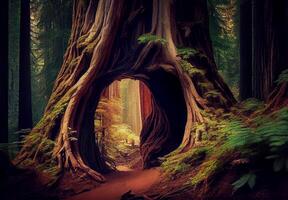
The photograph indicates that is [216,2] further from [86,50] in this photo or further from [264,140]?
[264,140]

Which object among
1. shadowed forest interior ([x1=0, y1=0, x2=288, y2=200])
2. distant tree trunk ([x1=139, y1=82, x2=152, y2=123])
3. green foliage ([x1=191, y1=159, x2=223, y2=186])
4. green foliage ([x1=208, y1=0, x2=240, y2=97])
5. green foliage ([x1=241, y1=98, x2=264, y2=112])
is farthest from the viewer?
green foliage ([x1=208, y1=0, x2=240, y2=97])

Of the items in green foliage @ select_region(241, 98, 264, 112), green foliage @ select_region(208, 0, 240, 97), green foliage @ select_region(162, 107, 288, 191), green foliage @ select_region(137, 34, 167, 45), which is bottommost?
green foliage @ select_region(162, 107, 288, 191)

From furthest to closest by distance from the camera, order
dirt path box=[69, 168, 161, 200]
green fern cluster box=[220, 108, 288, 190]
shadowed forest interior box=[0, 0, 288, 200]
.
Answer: dirt path box=[69, 168, 161, 200] → shadowed forest interior box=[0, 0, 288, 200] → green fern cluster box=[220, 108, 288, 190]

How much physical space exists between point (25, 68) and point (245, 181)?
40.6 ft

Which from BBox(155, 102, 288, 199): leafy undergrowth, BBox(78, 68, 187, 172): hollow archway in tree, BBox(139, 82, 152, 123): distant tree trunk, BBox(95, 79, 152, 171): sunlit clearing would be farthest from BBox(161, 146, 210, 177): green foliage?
BBox(139, 82, 152, 123): distant tree trunk

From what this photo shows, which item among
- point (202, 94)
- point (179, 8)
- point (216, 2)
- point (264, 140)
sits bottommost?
point (264, 140)

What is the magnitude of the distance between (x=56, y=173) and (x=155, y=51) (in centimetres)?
462

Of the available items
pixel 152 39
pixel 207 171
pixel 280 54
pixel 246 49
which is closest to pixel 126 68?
pixel 152 39

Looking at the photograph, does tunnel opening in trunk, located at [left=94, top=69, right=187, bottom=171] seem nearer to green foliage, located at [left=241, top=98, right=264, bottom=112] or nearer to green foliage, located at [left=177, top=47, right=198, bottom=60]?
green foliage, located at [left=177, top=47, right=198, bottom=60]

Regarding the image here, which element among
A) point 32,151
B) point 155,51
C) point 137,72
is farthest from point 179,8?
point 32,151

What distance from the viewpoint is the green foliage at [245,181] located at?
4.95 meters

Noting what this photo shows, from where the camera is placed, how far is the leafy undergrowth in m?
4.95

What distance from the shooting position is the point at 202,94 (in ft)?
30.7

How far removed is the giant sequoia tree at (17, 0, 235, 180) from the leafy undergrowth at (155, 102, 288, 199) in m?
1.53
